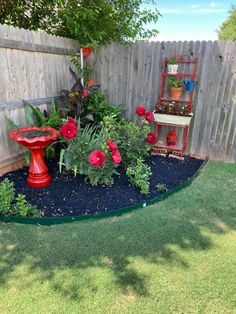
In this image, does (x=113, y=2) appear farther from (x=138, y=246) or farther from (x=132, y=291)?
(x=132, y=291)

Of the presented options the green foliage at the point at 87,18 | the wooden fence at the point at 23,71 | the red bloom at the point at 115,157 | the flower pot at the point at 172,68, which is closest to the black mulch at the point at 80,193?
the red bloom at the point at 115,157

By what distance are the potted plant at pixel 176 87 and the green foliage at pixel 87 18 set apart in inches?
45.3

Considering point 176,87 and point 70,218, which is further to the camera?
point 176,87

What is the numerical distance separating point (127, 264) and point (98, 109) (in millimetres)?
2712

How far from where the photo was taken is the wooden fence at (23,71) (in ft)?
9.91

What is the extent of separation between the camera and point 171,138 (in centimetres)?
418

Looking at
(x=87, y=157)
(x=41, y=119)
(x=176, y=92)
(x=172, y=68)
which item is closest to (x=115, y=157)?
(x=87, y=157)

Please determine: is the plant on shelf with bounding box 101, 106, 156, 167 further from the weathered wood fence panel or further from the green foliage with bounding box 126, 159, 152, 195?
the weathered wood fence panel

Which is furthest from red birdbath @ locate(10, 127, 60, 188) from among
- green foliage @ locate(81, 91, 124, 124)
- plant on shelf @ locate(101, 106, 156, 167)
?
green foliage @ locate(81, 91, 124, 124)

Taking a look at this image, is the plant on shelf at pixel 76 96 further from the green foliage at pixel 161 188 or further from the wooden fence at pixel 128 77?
the green foliage at pixel 161 188

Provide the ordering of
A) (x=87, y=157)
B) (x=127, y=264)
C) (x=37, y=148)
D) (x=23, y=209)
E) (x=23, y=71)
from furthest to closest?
(x=23, y=71), (x=87, y=157), (x=37, y=148), (x=23, y=209), (x=127, y=264)

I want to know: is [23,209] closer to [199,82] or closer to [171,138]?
[171,138]

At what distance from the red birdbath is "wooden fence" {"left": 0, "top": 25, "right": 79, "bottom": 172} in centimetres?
42

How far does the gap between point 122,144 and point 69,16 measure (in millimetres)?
2148
